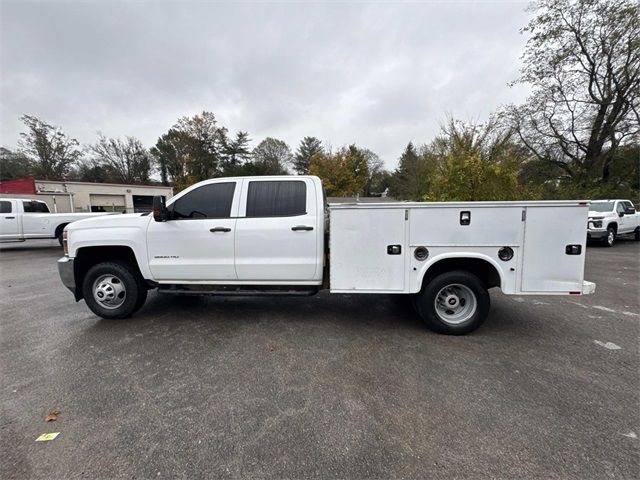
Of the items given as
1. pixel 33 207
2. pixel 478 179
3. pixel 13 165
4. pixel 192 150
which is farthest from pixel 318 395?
pixel 13 165

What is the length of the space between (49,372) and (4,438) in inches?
38.9

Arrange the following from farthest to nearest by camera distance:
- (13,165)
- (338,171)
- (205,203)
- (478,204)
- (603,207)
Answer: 1. (338,171)
2. (13,165)
3. (603,207)
4. (205,203)
5. (478,204)

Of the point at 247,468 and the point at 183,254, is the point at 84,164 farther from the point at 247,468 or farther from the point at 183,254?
the point at 247,468

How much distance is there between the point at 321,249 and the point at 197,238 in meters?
1.73

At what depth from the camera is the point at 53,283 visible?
6410 millimetres

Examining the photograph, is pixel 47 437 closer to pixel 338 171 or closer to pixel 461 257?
pixel 461 257

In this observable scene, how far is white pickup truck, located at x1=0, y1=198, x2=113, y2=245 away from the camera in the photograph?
10568 mm

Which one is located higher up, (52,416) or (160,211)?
(160,211)

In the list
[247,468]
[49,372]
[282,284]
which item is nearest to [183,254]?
[282,284]

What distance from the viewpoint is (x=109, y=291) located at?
4.14 meters

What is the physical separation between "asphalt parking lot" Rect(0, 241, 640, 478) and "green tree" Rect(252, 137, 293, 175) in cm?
4490

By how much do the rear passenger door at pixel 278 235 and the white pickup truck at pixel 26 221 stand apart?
9705 mm

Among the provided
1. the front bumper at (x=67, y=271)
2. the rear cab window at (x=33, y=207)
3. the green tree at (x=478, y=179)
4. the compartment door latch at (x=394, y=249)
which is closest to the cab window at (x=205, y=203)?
the front bumper at (x=67, y=271)

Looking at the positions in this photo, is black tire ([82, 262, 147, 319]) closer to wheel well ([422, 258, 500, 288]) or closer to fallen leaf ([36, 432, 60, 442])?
fallen leaf ([36, 432, 60, 442])
